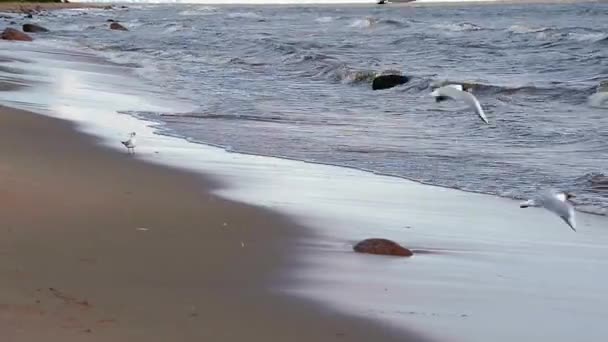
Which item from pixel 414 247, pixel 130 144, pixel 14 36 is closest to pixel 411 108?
pixel 130 144

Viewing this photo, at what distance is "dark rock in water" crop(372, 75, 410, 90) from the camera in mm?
16766

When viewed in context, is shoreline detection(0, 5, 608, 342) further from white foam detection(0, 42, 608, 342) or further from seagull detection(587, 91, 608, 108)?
seagull detection(587, 91, 608, 108)

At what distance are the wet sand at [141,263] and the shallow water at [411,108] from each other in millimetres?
2360

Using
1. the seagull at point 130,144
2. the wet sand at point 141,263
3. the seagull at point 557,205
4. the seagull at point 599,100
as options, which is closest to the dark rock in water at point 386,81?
the seagull at point 599,100

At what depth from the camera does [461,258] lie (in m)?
5.54

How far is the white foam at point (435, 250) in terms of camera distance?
4473mm

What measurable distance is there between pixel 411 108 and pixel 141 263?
9.14m

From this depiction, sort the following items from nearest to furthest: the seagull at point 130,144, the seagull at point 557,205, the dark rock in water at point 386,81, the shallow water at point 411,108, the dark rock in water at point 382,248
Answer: the seagull at point 557,205 → the dark rock in water at point 382,248 → the seagull at point 130,144 → the shallow water at point 411,108 → the dark rock in water at point 386,81

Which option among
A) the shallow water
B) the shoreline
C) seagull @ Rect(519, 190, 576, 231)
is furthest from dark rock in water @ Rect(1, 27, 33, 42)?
seagull @ Rect(519, 190, 576, 231)

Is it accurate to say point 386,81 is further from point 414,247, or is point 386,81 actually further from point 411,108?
point 414,247

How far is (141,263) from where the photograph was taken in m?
4.96

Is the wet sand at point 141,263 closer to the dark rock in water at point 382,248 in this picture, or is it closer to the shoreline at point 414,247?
the shoreline at point 414,247

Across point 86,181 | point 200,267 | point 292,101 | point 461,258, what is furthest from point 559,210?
point 292,101

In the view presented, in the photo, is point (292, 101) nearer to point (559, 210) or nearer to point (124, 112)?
point (124, 112)
